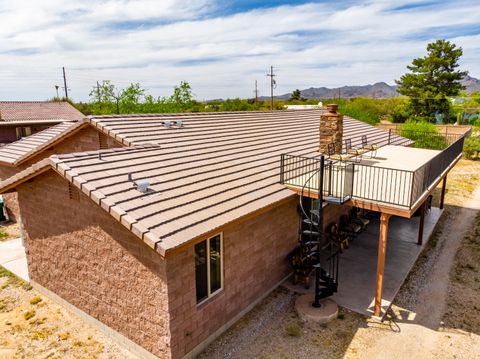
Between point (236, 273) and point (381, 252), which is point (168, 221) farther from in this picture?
point (381, 252)

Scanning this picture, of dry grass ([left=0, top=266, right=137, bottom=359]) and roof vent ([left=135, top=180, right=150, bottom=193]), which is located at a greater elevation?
roof vent ([left=135, top=180, right=150, bottom=193])

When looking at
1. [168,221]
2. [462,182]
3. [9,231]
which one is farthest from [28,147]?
[462,182]

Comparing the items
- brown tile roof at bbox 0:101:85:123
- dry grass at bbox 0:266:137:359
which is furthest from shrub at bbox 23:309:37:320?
brown tile roof at bbox 0:101:85:123

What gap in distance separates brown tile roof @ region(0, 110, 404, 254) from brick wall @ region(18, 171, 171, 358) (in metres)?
0.71

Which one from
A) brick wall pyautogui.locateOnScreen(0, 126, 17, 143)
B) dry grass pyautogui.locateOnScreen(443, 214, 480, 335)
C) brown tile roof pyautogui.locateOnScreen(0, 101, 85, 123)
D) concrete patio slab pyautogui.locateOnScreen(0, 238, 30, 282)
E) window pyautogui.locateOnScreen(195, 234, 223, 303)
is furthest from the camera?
brown tile roof pyautogui.locateOnScreen(0, 101, 85, 123)

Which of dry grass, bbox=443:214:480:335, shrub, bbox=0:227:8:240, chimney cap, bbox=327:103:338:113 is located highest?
chimney cap, bbox=327:103:338:113

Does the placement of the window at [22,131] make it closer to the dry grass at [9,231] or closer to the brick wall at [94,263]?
the dry grass at [9,231]

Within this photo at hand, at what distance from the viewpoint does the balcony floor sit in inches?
391

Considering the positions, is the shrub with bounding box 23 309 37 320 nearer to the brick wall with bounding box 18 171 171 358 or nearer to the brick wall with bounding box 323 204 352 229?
the brick wall with bounding box 18 171 171 358

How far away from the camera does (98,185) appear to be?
7340 millimetres

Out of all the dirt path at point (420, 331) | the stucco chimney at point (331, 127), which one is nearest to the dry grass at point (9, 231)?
the stucco chimney at point (331, 127)

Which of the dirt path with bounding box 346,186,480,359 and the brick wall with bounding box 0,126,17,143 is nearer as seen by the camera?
the dirt path with bounding box 346,186,480,359

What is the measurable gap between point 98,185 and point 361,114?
2871cm

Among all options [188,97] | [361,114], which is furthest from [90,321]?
[188,97]
